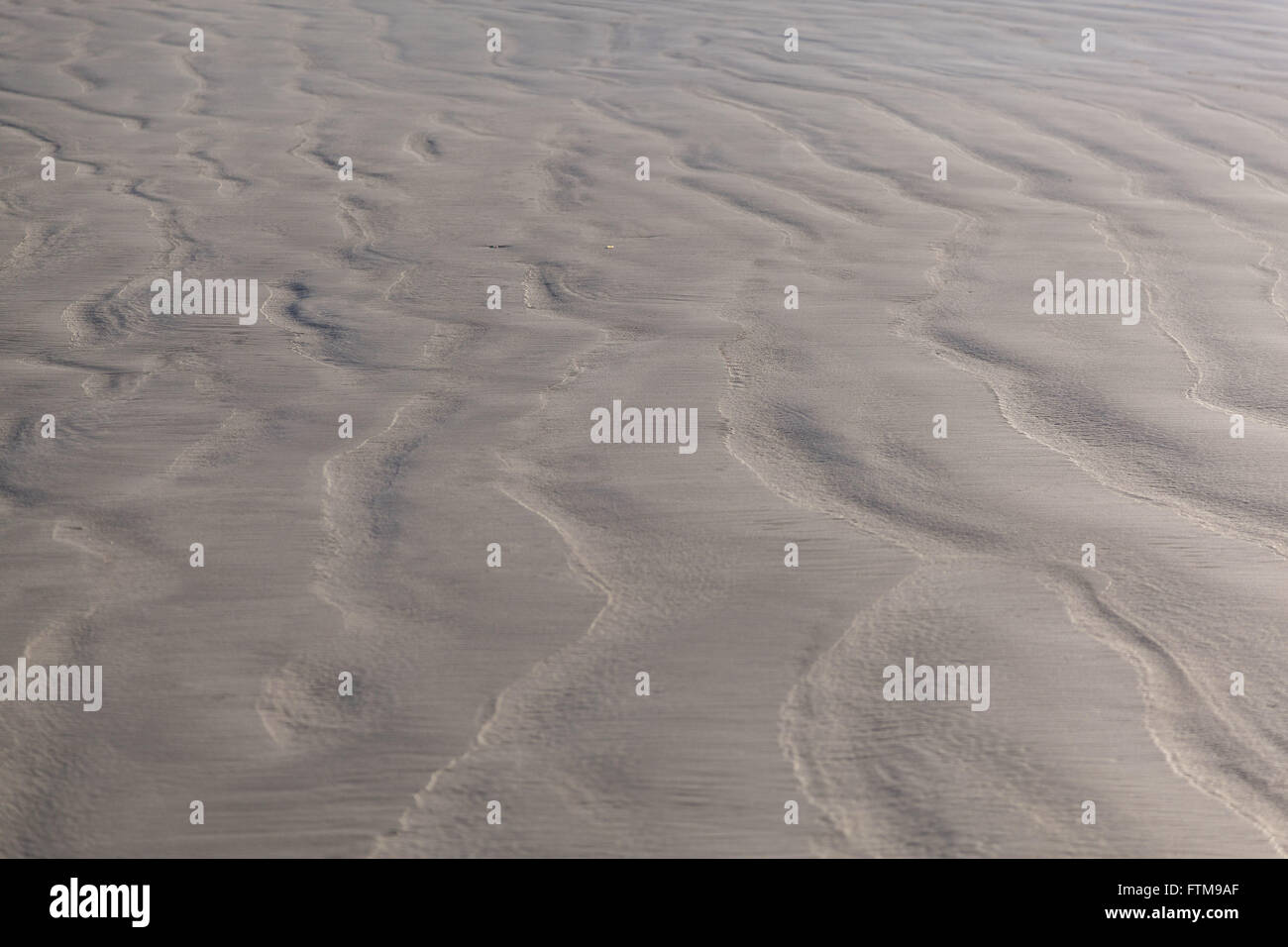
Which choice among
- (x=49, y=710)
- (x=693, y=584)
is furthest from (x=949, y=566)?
(x=49, y=710)

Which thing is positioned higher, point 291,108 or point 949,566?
point 291,108

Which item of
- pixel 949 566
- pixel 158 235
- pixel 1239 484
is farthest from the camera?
pixel 158 235

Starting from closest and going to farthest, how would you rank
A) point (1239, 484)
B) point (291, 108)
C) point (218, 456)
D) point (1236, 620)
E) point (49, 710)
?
point (49, 710), point (1236, 620), point (1239, 484), point (218, 456), point (291, 108)

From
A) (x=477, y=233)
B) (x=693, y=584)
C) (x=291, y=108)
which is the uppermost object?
(x=291, y=108)

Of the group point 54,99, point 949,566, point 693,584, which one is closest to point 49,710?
point 693,584

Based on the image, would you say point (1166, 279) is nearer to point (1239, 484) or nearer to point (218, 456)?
point (1239, 484)
